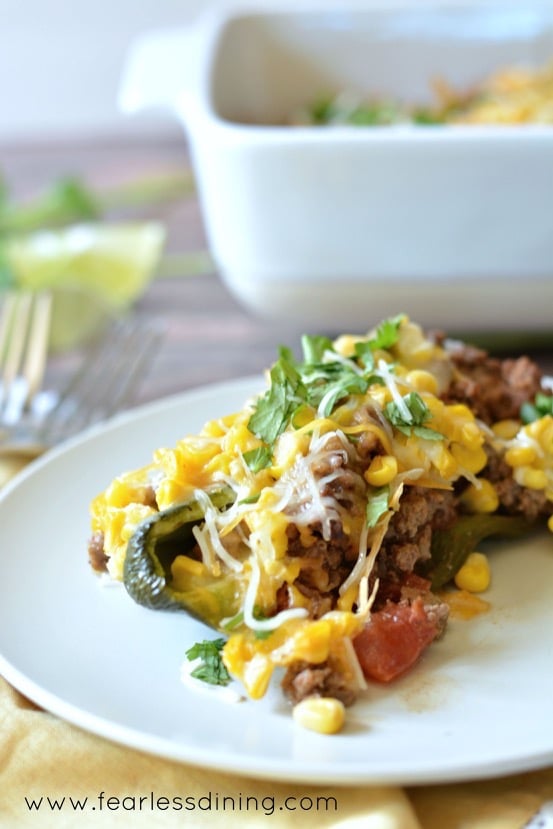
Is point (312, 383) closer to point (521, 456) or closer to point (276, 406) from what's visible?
point (276, 406)

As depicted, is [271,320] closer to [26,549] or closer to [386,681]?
[26,549]

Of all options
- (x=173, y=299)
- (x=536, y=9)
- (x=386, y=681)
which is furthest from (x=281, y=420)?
(x=536, y=9)

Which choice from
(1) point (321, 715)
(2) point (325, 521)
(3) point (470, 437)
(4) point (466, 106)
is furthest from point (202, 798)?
(4) point (466, 106)

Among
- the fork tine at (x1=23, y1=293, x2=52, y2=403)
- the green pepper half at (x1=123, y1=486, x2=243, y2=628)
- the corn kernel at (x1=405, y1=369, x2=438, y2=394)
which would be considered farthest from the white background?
the green pepper half at (x1=123, y1=486, x2=243, y2=628)

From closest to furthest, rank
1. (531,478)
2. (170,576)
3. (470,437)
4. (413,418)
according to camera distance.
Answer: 1. (170,576)
2. (413,418)
3. (470,437)
4. (531,478)

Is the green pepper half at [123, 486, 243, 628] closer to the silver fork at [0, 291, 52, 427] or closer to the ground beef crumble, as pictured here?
the ground beef crumble

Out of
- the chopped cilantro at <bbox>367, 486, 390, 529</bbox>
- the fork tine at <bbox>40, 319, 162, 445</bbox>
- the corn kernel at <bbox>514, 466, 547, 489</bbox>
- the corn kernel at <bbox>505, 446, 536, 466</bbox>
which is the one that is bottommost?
the fork tine at <bbox>40, 319, 162, 445</bbox>

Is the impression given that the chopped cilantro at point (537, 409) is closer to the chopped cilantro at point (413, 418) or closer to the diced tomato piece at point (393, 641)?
the chopped cilantro at point (413, 418)
